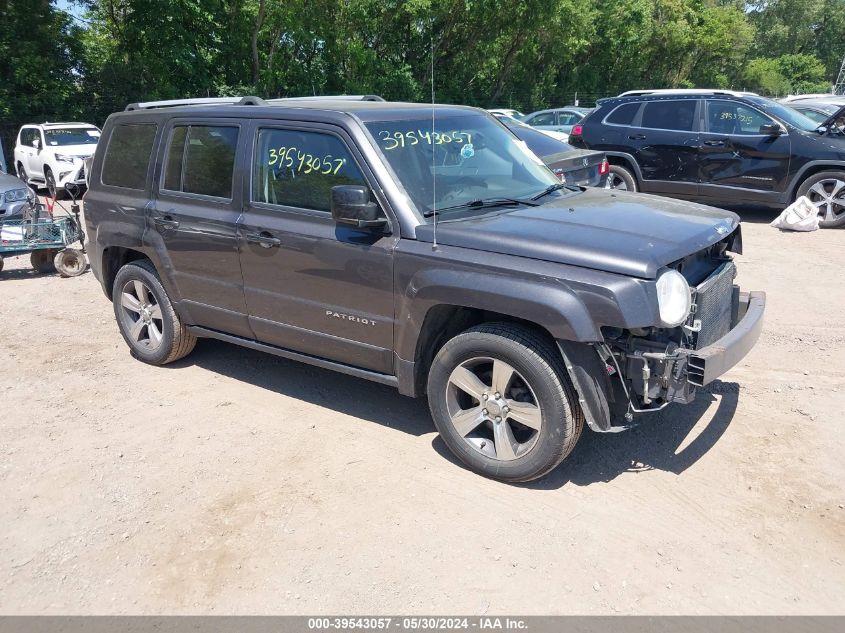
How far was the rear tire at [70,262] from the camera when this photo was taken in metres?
8.93

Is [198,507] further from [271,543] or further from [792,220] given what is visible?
[792,220]

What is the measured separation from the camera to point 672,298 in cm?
351

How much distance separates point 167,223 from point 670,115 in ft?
27.8

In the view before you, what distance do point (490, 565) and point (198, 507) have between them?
1608mm

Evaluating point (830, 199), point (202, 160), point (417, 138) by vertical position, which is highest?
point (417, 138)

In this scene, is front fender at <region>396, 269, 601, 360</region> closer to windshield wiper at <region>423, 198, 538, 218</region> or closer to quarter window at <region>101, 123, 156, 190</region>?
windshield wiper at <region>423, 198, 538, 218</region>

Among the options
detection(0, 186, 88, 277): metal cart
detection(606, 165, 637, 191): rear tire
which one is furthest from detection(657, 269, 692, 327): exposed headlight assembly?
detection(606, 165, 637, 191): rear tire

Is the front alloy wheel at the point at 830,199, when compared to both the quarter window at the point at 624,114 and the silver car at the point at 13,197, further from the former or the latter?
the silver car at the point at 13,197

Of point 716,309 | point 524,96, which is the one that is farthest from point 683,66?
point 716,309

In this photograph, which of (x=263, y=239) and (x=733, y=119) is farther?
(x=733, y=119)

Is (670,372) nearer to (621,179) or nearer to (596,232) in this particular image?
(596,232)

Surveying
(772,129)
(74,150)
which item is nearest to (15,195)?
(74,150)

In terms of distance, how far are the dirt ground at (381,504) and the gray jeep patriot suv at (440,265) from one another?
0.42 m

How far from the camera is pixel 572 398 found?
370 centimetres
